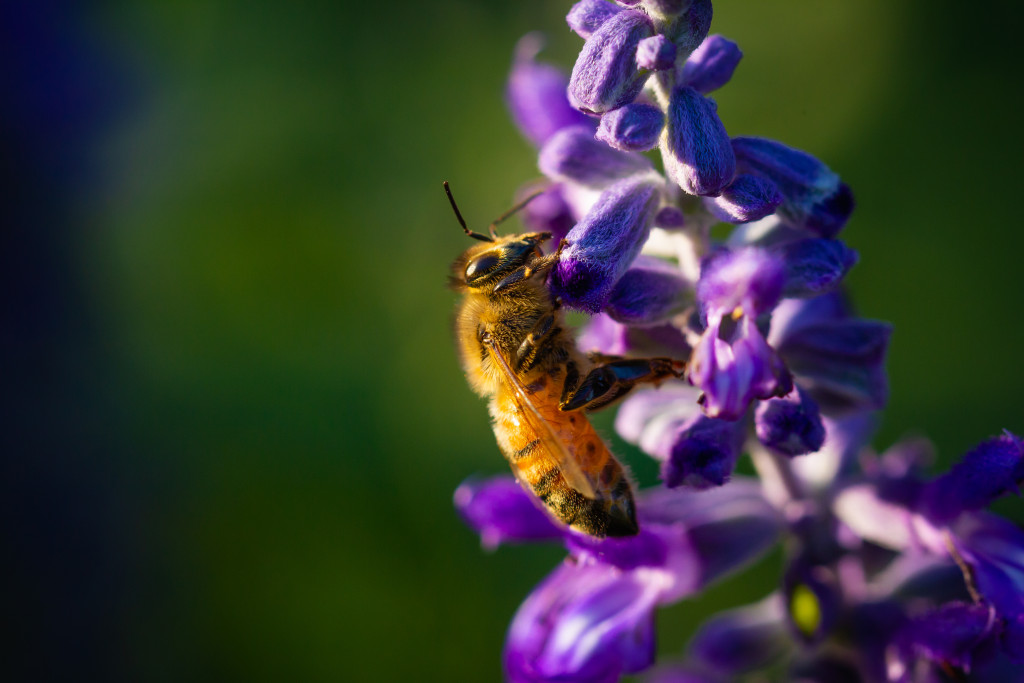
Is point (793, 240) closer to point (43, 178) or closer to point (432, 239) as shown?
point (432, 239)

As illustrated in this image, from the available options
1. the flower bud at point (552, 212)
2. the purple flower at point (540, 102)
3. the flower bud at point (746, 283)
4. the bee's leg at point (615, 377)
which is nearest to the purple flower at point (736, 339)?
the flower bud at point (746, 283)

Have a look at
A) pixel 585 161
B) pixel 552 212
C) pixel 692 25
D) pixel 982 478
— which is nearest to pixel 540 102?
pixel 552 212

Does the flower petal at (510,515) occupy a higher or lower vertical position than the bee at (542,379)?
lower

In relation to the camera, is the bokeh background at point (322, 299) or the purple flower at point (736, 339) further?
the bokeh background at point (322, 299)

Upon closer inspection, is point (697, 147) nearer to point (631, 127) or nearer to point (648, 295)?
point (631, 127)

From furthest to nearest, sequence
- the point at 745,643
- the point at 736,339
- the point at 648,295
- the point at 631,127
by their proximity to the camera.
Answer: the point at 745,643
the point at 648,295
the point at 631,127
the point at 736,339

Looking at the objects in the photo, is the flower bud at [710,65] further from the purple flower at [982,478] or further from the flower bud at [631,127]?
the purple flower at [982,478]

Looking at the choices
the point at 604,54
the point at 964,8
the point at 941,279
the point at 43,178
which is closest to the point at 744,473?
the point at 941,279

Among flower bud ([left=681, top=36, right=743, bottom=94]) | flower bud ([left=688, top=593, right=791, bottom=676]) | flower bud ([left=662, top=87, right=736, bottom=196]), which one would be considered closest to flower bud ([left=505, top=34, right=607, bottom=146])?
flower bud ([left=681, top=36, right=743, bottom=94])
